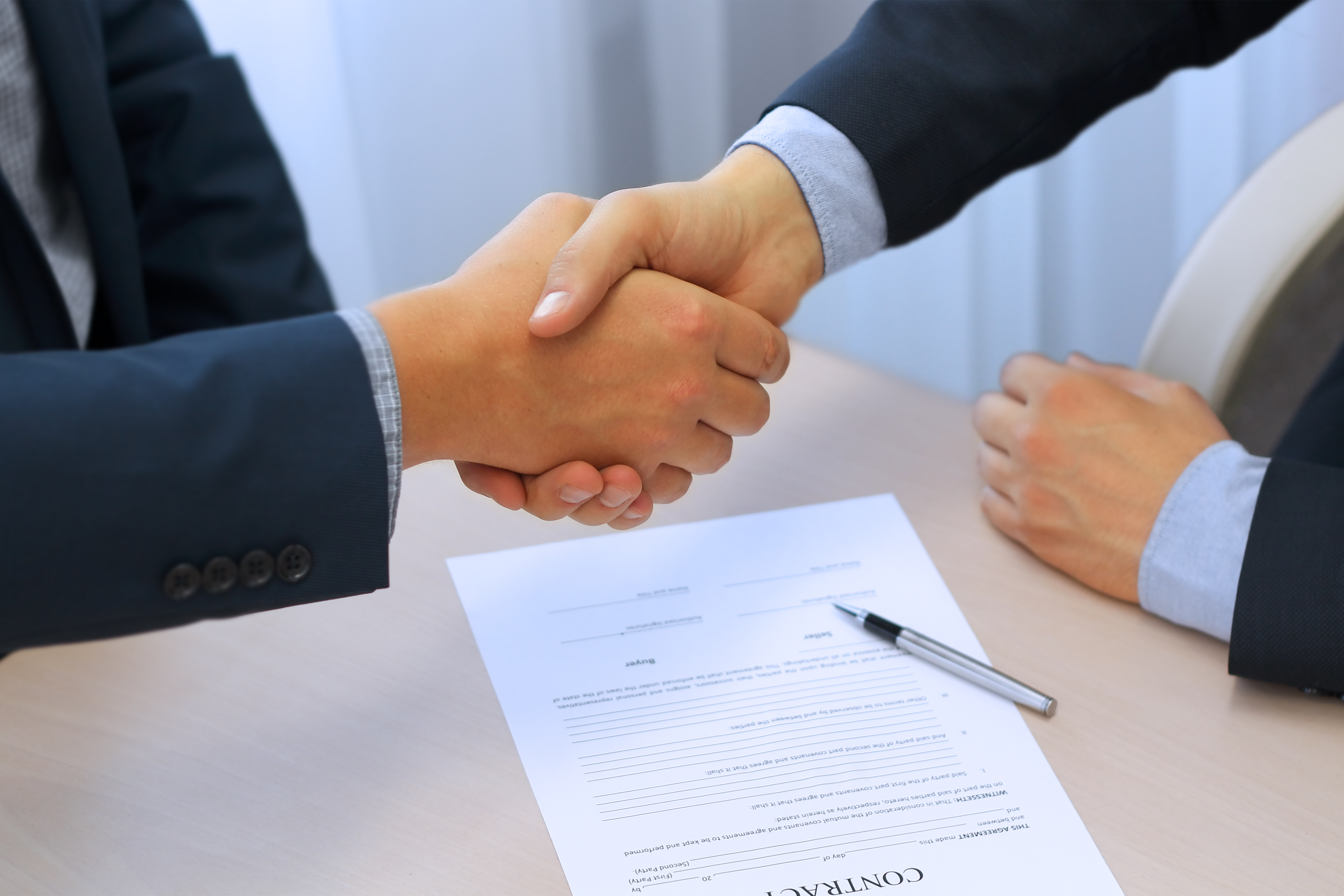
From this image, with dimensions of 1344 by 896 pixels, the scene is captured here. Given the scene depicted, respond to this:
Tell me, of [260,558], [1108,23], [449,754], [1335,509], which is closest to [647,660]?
[449,754]

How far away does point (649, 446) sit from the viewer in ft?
2.77

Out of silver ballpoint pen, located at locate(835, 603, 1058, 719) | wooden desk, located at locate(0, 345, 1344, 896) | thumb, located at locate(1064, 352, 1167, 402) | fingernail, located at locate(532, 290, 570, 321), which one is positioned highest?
fingernail, located at locate(532, 290, 570, 321)

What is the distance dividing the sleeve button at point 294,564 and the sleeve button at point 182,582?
0.14 feet

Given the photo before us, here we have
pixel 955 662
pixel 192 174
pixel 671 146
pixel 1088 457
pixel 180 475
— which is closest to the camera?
pixel 180 475

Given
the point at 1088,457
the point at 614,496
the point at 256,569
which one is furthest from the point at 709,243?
the point at 256,569

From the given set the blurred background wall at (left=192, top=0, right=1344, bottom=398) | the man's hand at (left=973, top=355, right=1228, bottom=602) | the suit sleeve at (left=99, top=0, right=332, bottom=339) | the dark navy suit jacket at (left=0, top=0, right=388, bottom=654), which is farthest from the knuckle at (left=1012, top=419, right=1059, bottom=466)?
the blurred background wall at (left=192, top=0, right=1344, bottom=398)

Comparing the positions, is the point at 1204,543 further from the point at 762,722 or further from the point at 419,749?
the point at 419,749

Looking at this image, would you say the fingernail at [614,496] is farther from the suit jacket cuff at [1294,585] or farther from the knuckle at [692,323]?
the suit jacket cuff at [1294,585]

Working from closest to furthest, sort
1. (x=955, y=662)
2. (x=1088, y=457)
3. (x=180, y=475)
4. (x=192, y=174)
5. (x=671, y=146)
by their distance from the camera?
(x=180, y=475)
(x=955, y=662)
(x=1088, y=457)
(x=192, y=174)
(x=671, y=146)

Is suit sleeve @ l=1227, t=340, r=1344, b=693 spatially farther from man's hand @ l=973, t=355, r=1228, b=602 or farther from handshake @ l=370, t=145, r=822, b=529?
handshake @ l=370, t=145, r=822, b=529

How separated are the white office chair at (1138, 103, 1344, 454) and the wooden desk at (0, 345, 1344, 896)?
0.81 feet

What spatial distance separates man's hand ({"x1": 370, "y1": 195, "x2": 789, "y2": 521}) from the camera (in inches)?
30.1

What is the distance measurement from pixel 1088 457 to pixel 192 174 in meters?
0.86

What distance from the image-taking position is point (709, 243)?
0.89 metres
